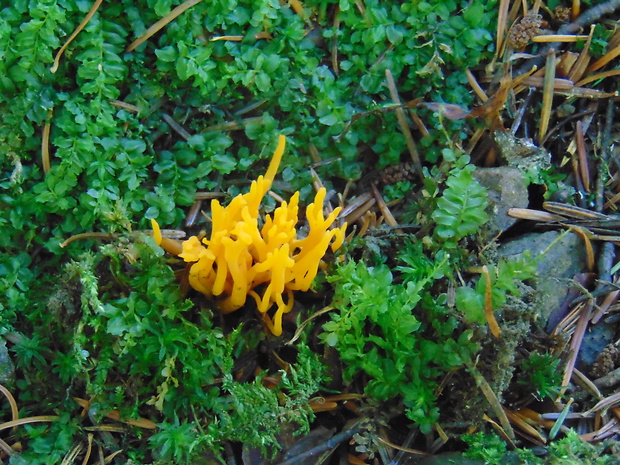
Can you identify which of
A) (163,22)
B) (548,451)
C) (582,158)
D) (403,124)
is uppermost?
(163,22)

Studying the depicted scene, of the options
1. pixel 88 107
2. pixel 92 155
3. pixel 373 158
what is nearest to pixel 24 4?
pixel 88 107

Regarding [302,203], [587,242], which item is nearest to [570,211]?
[587,242]

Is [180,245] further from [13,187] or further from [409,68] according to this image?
[409,68]

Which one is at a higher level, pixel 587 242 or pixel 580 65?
pixel 580 65

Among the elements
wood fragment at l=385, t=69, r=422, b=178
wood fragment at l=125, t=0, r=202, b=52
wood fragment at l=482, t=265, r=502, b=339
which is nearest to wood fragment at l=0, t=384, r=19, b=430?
wood fragment at l=125, t=0, r=202, b=52

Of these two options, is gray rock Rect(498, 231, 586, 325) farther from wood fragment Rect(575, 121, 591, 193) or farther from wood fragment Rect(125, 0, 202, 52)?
wood fragment Rect(125, 0, 202, 52)

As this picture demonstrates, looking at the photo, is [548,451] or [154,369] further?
[154,369]

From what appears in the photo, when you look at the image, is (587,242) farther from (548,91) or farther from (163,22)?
(163,22)
